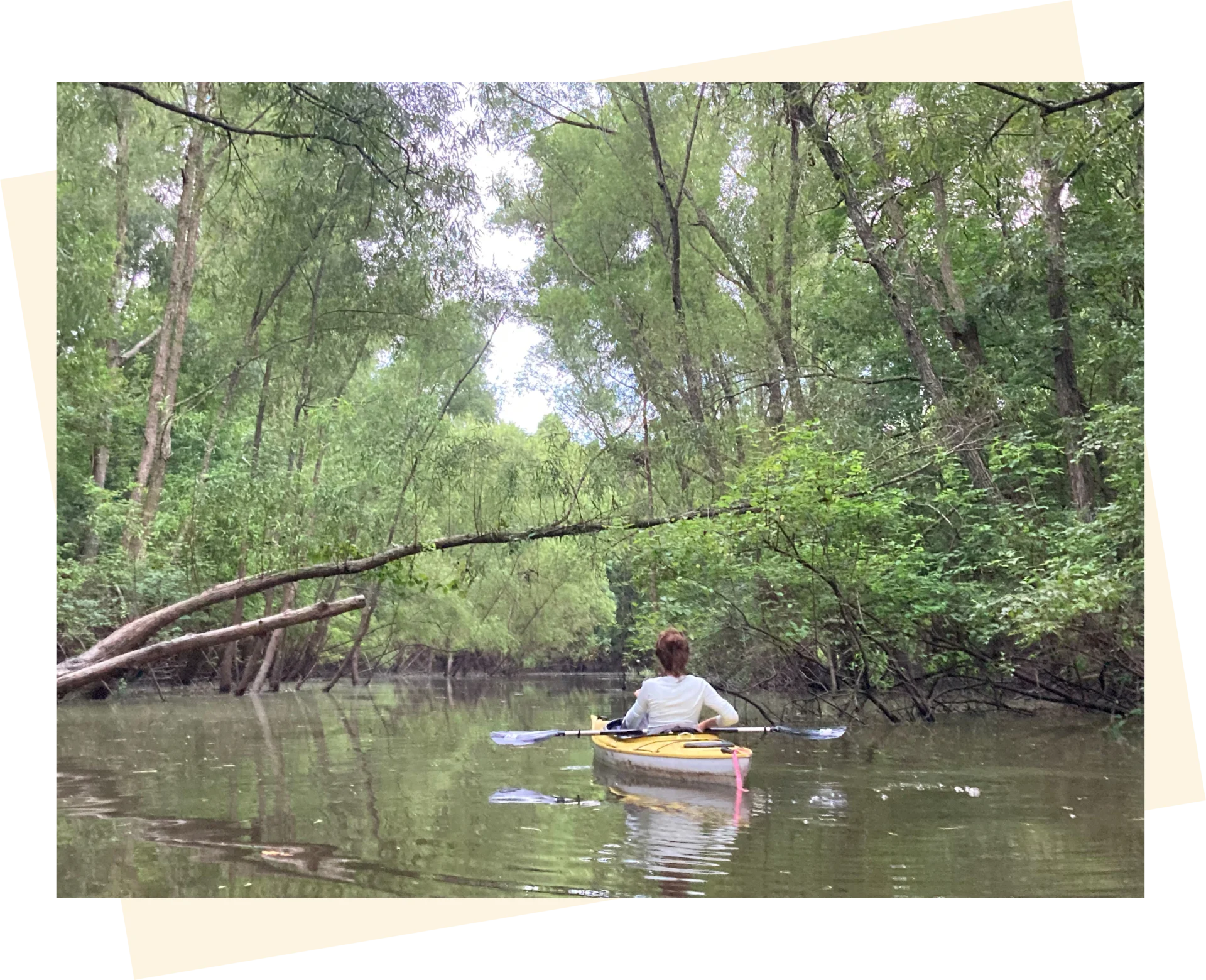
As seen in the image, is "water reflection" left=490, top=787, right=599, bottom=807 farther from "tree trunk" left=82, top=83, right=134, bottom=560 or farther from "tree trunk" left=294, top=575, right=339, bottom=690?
"tree trunk" left=294, top=575, right=339, bottom=690

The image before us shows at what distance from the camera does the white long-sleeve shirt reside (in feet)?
22.0

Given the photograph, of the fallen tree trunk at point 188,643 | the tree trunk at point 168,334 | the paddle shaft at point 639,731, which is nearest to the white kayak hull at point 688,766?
the paddle shaft at point 639,731

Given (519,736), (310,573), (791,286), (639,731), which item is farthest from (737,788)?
(791,286)

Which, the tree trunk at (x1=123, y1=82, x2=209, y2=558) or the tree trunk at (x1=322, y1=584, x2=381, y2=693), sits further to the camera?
the tree trunk at (x1=322, y1=584, x2=381, y2=693)

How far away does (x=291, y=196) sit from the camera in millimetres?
6359

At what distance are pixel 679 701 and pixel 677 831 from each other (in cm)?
125

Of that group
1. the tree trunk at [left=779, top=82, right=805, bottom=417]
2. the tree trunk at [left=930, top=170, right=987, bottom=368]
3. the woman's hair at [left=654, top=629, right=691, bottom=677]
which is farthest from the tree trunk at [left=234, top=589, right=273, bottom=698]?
the tree trunk at [left=930, top=170, right=987, bottom=368]

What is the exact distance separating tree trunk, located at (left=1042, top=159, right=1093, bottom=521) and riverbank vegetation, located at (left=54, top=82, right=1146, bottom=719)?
0.09 feet

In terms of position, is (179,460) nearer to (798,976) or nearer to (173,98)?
(173,98)

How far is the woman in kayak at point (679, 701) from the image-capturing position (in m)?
6.63

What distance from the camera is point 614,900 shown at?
14.1ft

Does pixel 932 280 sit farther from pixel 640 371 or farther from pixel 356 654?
pixel 356 654

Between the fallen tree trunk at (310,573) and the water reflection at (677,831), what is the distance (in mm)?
1501
